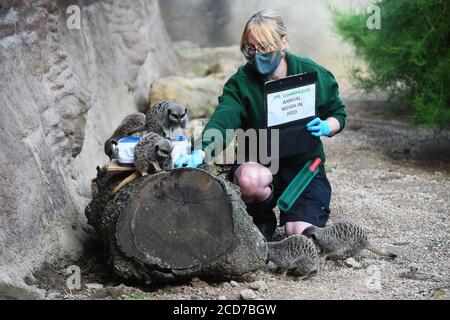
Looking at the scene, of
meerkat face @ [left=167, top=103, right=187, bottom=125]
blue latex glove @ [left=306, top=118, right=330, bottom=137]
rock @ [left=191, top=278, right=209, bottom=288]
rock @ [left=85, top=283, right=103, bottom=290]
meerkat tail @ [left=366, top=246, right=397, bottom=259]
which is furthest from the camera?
meerkat face @ [left=167, top=103, right=187, bottom=125]

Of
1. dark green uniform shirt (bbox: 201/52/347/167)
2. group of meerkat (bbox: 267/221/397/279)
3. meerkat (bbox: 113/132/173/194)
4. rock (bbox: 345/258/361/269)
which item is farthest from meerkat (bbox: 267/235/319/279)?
meerkat (bbox: 113/132/173/194)

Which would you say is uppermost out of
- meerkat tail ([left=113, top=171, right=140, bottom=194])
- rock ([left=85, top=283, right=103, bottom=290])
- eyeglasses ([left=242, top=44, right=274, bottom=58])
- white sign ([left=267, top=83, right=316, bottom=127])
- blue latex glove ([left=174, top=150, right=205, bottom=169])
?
eyeglasses ([left=242, top=44, right=274, bottom=58])

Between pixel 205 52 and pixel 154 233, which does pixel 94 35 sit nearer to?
pixel 154 233

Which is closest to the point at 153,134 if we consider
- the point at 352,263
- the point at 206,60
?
the point at 352,263

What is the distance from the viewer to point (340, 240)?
12.5ft

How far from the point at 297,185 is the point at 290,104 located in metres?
0.51

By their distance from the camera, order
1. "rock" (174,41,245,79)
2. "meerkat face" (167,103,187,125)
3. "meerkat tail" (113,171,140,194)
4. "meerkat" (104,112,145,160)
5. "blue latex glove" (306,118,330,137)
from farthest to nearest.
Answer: "rock" (174,41,245,79)
"meerkat" (104,112,145,160)
"meerkat face" (167,103,187,125)
"blue latex glove" (306,118,330,137)
"meerkat tail" (113,171,140,194)

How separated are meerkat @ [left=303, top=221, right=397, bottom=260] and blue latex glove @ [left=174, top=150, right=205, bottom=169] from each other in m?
0.74

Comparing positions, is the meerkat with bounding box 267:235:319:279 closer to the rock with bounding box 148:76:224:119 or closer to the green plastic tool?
the green plastic tool

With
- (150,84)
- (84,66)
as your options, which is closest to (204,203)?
(84,66)

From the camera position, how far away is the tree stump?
322 cm

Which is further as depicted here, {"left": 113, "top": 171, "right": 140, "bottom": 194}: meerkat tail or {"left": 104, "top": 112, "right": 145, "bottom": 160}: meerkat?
{"left": 104, "top": 112, "right": 145, "bottom": 160}: meerkat

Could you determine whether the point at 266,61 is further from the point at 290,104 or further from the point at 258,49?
the point at 290,104

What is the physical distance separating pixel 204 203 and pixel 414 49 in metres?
3.45
